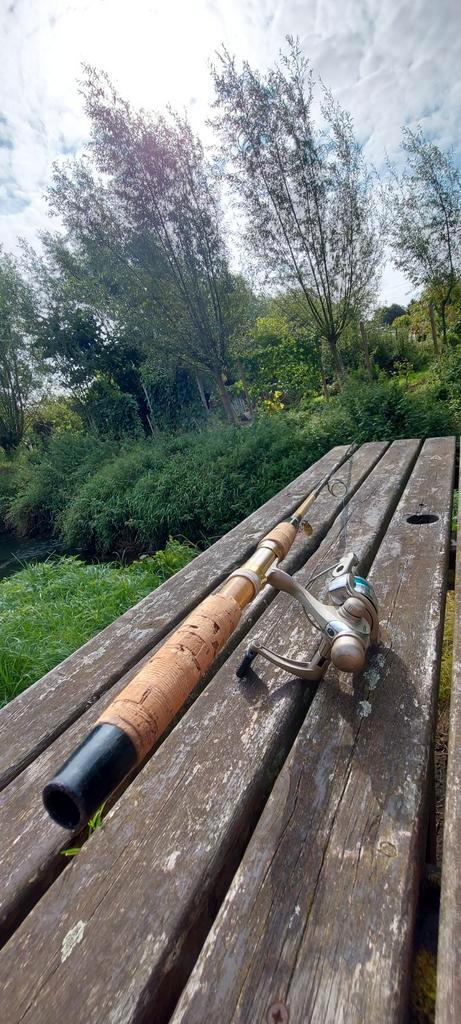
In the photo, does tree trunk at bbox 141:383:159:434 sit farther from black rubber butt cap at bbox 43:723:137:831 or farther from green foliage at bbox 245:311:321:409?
black rubber butt cap at bbox 43:723:137:831

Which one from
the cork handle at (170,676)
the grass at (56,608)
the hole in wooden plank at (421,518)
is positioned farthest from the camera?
the grass at (56,608)

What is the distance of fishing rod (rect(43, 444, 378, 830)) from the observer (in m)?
0.62

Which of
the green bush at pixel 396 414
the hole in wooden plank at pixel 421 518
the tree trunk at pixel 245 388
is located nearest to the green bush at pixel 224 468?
the green bush at pixel 396 414

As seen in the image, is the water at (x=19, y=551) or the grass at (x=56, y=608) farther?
the water at (x=19, y=551)

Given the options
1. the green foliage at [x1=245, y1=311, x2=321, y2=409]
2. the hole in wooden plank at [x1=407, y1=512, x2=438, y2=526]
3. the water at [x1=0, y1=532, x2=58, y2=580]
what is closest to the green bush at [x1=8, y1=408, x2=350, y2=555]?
the water at [x1=0, y1=532, x2=58, y2=580]

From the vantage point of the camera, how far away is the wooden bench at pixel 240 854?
0.60 m

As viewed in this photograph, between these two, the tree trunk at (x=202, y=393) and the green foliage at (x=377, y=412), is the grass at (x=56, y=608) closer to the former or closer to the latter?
the green foliage at (x=377, y=412)

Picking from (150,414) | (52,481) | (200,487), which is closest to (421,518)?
(200,487)

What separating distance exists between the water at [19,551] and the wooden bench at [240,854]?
7.66 m

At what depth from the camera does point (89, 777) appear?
0.61m

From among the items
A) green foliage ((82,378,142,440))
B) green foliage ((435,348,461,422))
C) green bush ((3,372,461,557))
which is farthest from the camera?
green foliage ((82,378,142,440))

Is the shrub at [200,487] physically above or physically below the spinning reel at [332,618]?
below

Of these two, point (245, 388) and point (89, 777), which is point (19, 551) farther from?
point (89, 777)

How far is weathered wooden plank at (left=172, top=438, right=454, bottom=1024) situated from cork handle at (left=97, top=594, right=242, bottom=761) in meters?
0.26
